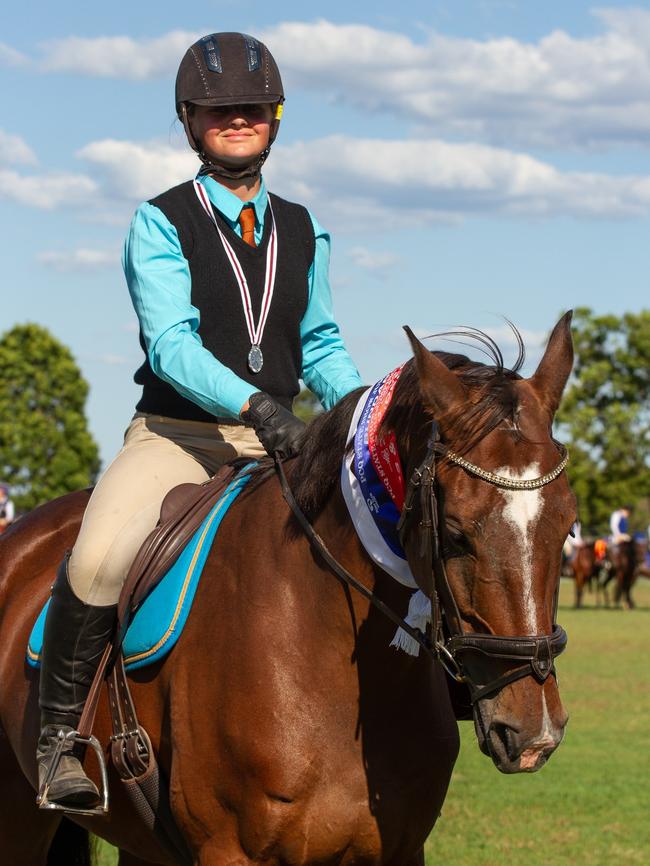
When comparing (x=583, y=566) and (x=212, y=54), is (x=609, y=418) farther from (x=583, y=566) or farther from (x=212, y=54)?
(x=212, y=54)

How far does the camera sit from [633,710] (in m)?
16.1

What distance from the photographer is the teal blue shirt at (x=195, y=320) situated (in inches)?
187

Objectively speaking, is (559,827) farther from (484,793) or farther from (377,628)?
(377,628)

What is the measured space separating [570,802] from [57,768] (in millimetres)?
6680

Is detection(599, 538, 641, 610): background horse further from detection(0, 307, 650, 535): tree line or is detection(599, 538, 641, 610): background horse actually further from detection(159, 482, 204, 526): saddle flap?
detection(159, 482, 204, 526): saddle flap

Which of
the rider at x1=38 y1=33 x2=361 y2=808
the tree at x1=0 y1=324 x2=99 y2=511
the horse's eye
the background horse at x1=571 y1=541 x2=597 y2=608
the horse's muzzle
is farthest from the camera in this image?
the tree at x1=0 y1=324 x2=99 y2=511

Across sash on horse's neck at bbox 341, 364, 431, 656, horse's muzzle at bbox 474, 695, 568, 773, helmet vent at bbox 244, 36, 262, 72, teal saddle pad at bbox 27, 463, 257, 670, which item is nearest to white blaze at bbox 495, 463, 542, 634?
horse's muzzle at bbox 474, 695, 568, 773

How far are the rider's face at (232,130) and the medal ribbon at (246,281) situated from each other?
178mm

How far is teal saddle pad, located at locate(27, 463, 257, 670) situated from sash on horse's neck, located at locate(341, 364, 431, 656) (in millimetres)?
643

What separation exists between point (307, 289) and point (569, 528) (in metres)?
2.05

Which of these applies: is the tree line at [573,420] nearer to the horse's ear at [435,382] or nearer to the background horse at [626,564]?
the background horse at [626,564]

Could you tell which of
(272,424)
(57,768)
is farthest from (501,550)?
(57,768)

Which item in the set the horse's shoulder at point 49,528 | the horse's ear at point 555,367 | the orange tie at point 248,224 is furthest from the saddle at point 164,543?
the horse's ear at point 555,367

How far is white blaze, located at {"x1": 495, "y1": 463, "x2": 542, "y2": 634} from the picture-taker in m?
3.60
